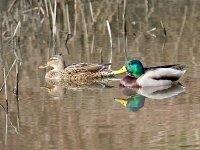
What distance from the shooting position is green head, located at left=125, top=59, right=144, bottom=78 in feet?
35.2

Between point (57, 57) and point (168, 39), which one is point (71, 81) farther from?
point (168, 39)

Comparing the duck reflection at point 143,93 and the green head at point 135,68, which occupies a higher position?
the green head at point 135,68

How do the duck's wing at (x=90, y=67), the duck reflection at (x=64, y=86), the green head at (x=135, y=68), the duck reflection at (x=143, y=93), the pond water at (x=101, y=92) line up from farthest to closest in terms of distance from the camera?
the duck's wing at (x=90, y=67), the green head at (x=135, y=68), the duck reflection at (x=64, y=86), the duck reflection at (x=143, y=93), the pond water at (x=101, y=92)

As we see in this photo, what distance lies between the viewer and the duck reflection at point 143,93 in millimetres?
9295

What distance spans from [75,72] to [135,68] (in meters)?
1.01

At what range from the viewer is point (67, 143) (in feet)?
25.1

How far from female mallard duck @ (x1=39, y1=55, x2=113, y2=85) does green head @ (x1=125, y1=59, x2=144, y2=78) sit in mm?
423

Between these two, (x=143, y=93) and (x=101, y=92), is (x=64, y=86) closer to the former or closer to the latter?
(x=101, y=92)

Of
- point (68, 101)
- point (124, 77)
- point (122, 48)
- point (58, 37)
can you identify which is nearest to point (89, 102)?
point (68, 101)

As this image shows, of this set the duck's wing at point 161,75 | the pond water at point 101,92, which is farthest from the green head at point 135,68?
the pond water at point 101,92

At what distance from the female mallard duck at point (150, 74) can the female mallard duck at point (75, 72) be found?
1.44ft

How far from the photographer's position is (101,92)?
10055 millimetres

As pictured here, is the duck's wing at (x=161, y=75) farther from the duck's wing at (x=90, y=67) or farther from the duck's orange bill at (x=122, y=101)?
the duck's orange bill at (x=122, y=101)

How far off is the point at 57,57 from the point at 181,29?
312 cm
